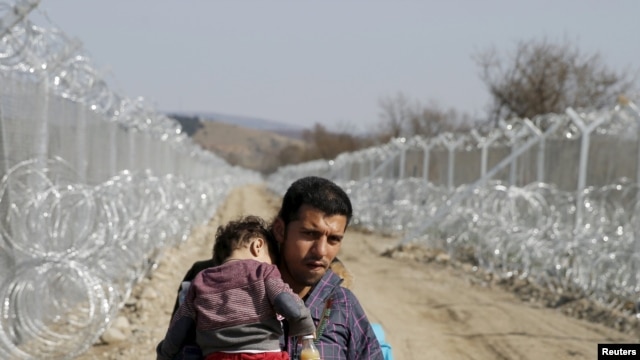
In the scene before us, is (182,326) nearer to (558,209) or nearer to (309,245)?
(309,245)

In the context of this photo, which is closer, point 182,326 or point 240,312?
point 240,312

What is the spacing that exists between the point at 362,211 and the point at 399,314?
621 inches

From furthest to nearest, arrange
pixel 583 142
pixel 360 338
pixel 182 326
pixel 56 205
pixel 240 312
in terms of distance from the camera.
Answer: pixel 583 142, pixel 56 205, pixel 360 338, pixel 182 326, pixel 240 312

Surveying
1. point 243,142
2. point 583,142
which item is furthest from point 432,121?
point 243,142

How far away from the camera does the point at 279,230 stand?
3.26 meters

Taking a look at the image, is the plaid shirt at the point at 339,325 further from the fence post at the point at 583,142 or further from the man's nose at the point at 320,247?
the fence post at the point at 583,142

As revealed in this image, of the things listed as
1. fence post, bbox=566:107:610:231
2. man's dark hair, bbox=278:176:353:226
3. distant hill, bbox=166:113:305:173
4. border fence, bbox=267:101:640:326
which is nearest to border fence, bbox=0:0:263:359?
man's dark hair, bbox=278:176:353:226

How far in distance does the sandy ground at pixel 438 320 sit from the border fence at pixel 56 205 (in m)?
0.38

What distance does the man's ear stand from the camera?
325cm

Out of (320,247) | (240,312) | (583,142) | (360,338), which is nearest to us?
(240,312)

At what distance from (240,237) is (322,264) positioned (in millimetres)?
295

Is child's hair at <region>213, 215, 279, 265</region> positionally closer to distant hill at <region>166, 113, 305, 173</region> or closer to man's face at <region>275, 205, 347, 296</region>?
man's face at <region>275, 205, 347, 296</region>

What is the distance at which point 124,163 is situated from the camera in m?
13.5

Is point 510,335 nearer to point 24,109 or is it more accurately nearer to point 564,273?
point 564,273
